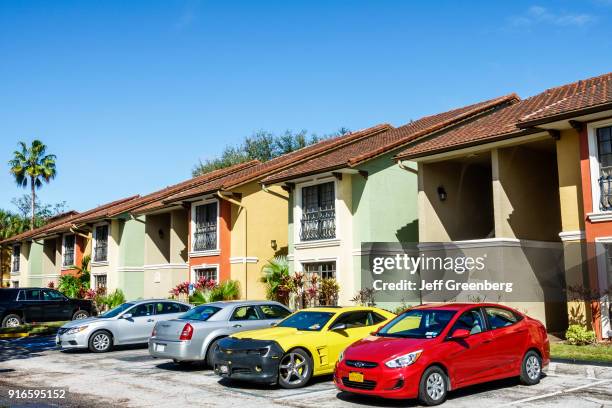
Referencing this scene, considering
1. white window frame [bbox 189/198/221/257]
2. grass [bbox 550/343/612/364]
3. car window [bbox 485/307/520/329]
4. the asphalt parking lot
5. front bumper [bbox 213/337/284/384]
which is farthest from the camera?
white window frame [bbox 189/198/221/257]

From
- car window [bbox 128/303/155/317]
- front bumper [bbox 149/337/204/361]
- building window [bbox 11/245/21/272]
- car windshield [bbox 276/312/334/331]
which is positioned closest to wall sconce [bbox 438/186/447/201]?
car windshield [bbox 276/312/334/331]

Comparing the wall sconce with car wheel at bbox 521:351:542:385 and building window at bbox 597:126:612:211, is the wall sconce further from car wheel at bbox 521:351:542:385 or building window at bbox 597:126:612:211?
car wheel at bbox 521:351:542:385

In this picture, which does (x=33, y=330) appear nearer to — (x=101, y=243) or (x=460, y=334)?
(x=101, y=243)

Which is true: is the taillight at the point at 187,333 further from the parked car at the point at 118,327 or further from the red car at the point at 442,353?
the parked car at the point at 118,327

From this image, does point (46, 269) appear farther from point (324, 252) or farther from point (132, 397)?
point (132, 397)

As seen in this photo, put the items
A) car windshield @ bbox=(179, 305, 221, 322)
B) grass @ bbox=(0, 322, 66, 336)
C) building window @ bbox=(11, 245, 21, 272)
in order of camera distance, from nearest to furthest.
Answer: car windshield @ bbox=(179, 305, 221, 322) < grass @ bbox=(0, 322, 66, 336) < building window @ bbox=(11, 245, 21, 272)

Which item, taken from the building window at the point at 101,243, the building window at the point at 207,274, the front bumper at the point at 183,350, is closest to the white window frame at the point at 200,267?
the building window at the point at 207,274

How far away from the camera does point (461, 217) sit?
20.4m

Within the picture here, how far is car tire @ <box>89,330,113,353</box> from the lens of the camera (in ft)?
55.7

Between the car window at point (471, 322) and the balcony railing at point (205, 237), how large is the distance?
16208 millimetres

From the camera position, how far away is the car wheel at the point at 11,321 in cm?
2436

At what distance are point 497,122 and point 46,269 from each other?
33.3m

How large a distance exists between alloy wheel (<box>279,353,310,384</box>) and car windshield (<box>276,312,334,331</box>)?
2.50 ft

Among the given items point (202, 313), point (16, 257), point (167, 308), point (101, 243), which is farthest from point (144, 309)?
point (16, 257)
